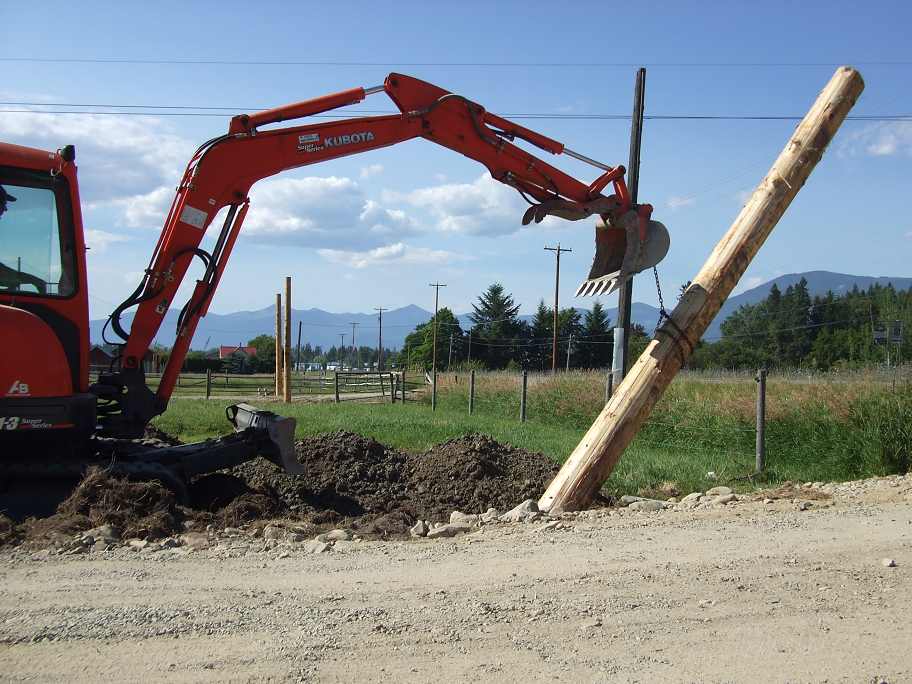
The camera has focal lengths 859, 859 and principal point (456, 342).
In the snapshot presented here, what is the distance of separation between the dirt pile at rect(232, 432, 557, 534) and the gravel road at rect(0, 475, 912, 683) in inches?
91.1

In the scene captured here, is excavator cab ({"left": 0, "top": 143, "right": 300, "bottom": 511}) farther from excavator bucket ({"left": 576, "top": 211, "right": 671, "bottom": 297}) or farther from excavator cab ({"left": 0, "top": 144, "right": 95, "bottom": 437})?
excavator bucket ({"left": 576, "top": 211, "right": 671, "bottom": 297})

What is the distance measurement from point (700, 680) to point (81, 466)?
5820 millimetres

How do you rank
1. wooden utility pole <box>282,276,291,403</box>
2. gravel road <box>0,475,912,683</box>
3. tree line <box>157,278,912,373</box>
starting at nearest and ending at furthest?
gravel road <box>0,475,912,683</box>, wooden utility pole <box>282,276,291,403</box>, tree line <box>157,278,912,373</box>

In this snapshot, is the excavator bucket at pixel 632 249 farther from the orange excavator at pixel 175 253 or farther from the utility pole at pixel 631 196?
the utility pole at pixel 631 196

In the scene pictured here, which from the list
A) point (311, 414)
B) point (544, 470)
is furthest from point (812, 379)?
point (311, 414)

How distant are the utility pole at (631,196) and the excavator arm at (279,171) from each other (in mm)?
4867

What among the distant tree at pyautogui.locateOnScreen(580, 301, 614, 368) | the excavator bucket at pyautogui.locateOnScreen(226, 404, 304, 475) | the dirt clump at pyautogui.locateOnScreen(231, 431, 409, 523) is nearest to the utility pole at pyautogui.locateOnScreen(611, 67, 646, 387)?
the dirt clump at pyautogui.locateOnScreen(231, 431, 409, 523)

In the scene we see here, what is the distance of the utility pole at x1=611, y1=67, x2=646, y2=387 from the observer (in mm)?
14031

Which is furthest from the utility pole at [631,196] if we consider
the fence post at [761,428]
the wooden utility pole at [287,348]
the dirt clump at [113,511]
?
the wooden utility pole at [287,348]

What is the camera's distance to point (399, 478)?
10719mm

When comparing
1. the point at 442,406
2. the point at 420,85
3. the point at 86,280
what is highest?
the point at 420,85

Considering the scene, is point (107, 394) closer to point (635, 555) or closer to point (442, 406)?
point (635, 555)

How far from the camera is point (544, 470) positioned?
10891mm

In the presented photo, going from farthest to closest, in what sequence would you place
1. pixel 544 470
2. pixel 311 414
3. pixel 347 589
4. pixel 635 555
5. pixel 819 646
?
pixel 311 414, pixel 544 470, pixel 635 555, pixel 347 589, pixel 819 646
